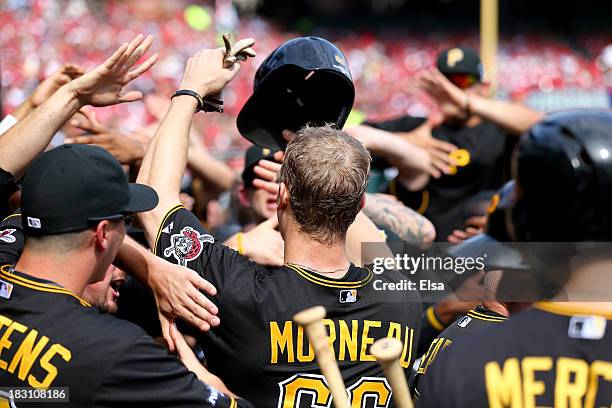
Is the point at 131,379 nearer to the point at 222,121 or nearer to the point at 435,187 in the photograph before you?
the point at 435,187

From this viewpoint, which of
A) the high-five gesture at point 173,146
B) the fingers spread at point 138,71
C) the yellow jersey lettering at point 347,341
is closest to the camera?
the yellow jersey lettering at point 347,341

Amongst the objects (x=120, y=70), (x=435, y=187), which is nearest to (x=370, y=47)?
(x=435, y=187)

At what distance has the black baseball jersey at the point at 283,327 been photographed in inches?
88.0

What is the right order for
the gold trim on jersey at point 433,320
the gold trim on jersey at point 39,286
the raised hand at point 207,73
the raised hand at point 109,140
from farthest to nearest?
the raised hand at point 109,140 → the gold trim on jersey at point 433,320 → the raised hand at point 207,73 → the gold trim on jersey at point 39,286

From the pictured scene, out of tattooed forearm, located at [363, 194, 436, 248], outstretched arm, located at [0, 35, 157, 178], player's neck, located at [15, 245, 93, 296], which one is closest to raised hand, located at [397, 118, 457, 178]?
tattooed forearm, located at [363, 194, 436, 248]

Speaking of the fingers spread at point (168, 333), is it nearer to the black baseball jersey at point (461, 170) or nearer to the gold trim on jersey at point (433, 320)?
the gold trim on jersey at point (433, 320)

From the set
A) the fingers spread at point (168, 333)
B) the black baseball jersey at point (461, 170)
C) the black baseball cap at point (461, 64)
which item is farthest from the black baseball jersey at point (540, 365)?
the black baseball cap at point (461, 64)

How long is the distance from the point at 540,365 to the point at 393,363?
→ 0.30m

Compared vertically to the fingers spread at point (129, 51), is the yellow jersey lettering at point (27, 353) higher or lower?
lower

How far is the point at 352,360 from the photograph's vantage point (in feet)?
7.52

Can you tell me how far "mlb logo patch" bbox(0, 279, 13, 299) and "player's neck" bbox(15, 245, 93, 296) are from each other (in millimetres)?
50

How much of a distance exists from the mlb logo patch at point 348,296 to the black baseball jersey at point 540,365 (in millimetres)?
721

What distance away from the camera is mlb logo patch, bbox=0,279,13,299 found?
6.73 ft

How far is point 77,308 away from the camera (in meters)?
2.03
